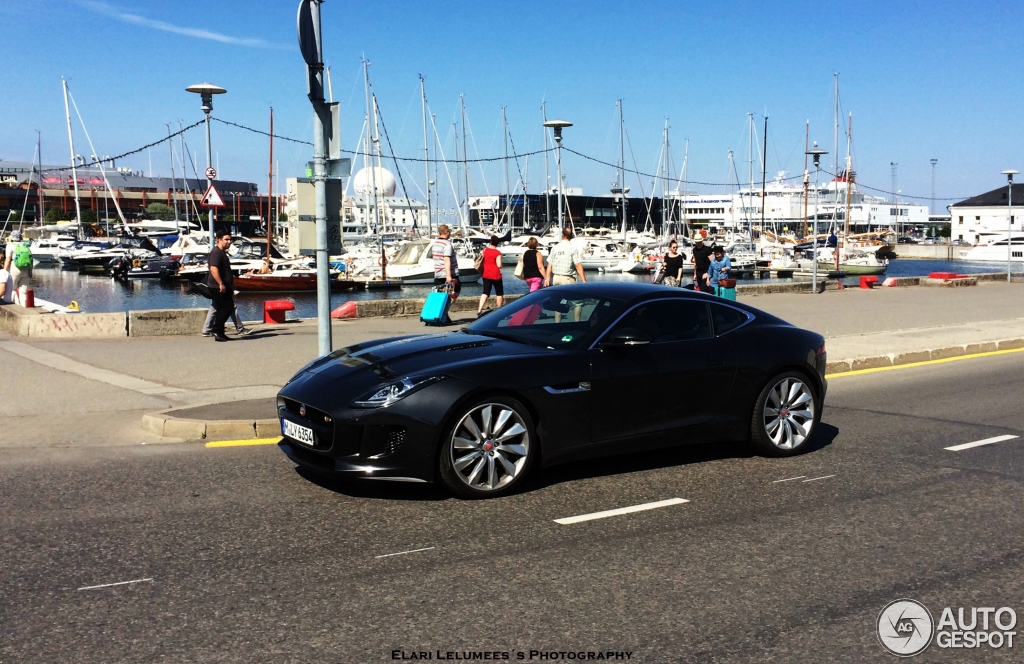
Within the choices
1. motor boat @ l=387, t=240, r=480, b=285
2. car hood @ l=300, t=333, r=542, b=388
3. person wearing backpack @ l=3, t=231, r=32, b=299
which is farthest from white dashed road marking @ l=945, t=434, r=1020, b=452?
motor boat @ l=387, t=240, r=480, b=285

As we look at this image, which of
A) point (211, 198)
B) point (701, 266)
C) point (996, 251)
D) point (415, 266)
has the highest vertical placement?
point (996, 251)

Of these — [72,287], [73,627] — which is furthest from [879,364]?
[72,287]

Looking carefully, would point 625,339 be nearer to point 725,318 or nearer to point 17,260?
point 725,318

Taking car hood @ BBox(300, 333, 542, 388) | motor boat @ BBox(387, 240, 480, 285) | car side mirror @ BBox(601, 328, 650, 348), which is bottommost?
car hood @ BBox(300, 333, 542, 388)

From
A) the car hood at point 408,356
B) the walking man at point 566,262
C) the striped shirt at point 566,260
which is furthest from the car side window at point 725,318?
the striped shirt at point 566,260

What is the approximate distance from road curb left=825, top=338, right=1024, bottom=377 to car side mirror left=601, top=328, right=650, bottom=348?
250 inches

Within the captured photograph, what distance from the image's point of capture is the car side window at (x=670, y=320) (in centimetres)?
720

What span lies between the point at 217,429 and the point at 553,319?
10.7 feet

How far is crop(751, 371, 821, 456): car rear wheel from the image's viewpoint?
758 cm

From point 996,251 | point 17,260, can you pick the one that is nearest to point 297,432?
point 17,260

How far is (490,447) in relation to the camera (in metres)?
6.25

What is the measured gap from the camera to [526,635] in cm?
409

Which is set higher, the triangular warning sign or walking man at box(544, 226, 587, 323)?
the triangular warning sign

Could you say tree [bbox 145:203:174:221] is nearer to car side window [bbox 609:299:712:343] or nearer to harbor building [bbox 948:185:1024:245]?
harbor building [bbox 948:185:1024:245]
